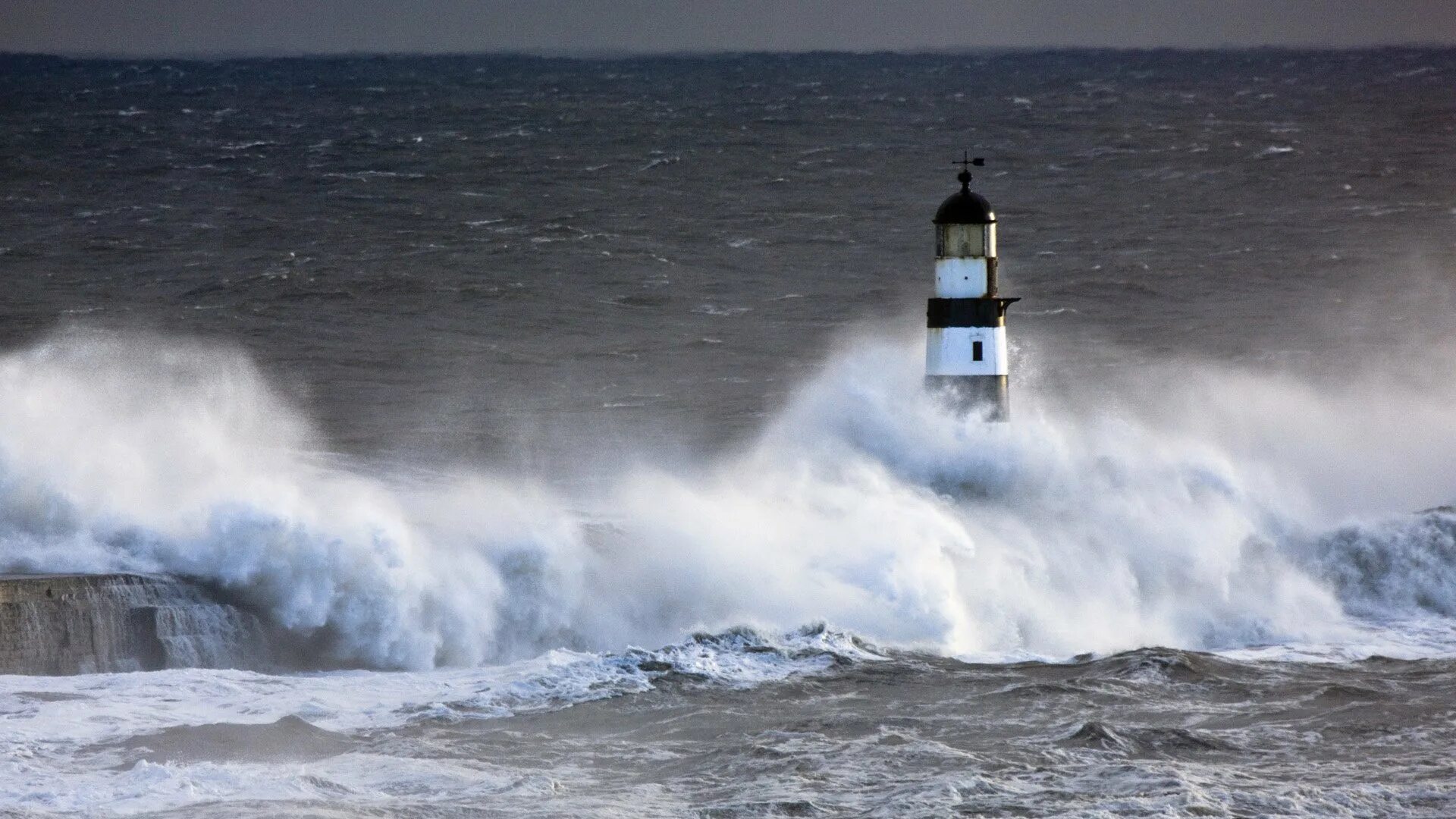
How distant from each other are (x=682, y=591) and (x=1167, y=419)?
7251mm

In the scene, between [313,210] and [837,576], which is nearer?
[837,576]

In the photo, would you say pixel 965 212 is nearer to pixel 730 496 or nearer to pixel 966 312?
pixel 966 312

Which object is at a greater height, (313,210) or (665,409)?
(313,210)

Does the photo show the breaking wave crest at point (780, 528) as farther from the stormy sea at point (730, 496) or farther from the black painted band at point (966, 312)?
the black painted band at point (966, 312)

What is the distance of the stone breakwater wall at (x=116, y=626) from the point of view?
1255 centimetres

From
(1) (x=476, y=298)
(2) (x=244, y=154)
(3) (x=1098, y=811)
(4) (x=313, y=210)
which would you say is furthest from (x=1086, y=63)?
(3) (x=1098, y=811)

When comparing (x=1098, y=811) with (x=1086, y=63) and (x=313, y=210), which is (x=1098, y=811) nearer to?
(x=313, y=210)

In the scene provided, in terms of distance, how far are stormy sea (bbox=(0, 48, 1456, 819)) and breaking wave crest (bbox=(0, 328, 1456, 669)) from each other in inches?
1.8

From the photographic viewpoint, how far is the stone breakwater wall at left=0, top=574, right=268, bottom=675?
494 inches

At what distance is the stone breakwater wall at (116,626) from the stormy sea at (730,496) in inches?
6.9

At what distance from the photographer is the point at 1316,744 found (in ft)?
36.6

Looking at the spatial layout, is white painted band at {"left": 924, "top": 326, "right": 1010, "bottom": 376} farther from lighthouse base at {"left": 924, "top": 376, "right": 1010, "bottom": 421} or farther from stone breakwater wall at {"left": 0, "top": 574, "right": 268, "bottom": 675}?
stone breakwater wall at {"left": 0, "top": 574, "right": 268, "bottom": 675}

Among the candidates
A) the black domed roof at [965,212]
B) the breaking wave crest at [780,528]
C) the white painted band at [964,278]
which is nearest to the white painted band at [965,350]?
the white painted band at [964,278]

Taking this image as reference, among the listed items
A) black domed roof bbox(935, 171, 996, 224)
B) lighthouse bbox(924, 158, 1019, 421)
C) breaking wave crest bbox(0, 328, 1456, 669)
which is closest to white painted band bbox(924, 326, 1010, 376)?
lighthouse bbox(924, 158, 1019, 421)
